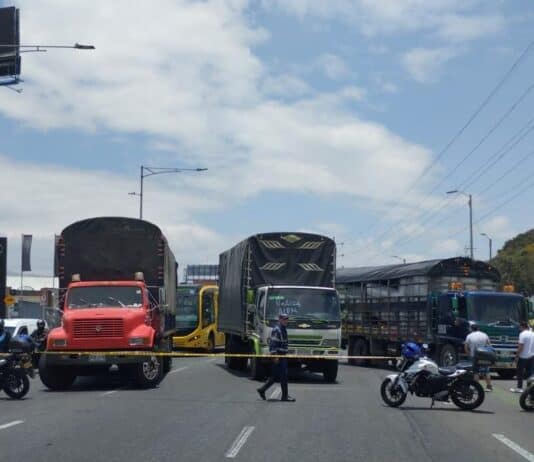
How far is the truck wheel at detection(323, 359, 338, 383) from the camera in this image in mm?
23531

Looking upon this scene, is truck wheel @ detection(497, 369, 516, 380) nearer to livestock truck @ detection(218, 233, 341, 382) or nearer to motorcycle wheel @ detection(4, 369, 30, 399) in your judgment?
livestock truck @ detection(218, 233, 341, 382)

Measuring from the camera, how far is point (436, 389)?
55.8 feet

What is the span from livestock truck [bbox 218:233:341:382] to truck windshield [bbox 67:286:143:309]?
3.56 m

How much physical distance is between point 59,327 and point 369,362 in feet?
52.0

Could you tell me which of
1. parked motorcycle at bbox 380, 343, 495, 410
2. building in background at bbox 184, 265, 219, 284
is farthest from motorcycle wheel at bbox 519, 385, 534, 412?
building in background at bbox 184, 265, 219, 284

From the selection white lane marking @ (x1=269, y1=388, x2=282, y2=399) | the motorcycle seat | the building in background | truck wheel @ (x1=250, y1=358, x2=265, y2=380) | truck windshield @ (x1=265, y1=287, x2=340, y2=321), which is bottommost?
white lane marking @ (x1=269, y1=388, x2=282, y2=399)

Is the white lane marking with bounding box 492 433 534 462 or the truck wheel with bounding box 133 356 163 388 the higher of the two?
the truck wheel with bounding box 133 356 163 388

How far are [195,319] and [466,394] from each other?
25.7 metres

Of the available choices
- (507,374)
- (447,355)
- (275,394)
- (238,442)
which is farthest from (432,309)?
(238,442)

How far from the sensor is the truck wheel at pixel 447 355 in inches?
1025

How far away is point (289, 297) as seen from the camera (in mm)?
23516

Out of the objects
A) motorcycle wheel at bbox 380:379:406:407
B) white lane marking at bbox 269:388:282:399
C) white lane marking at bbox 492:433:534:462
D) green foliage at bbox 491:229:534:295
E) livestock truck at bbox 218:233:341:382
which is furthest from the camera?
green foliage at bbox 491:229:534:295

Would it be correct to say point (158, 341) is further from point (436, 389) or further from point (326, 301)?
point (436, 389)

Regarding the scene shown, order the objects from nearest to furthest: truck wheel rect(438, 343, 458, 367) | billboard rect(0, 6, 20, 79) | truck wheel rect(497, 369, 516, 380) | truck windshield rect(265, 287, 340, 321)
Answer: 1. truck windshield rect(265, 287, 340, 321)
2. truck wheel rect(438, 343, 458, 367)
3. truck wheel rect(497, 369, 516, 380)
4. billboard rect(0, 6, 20, 79)
